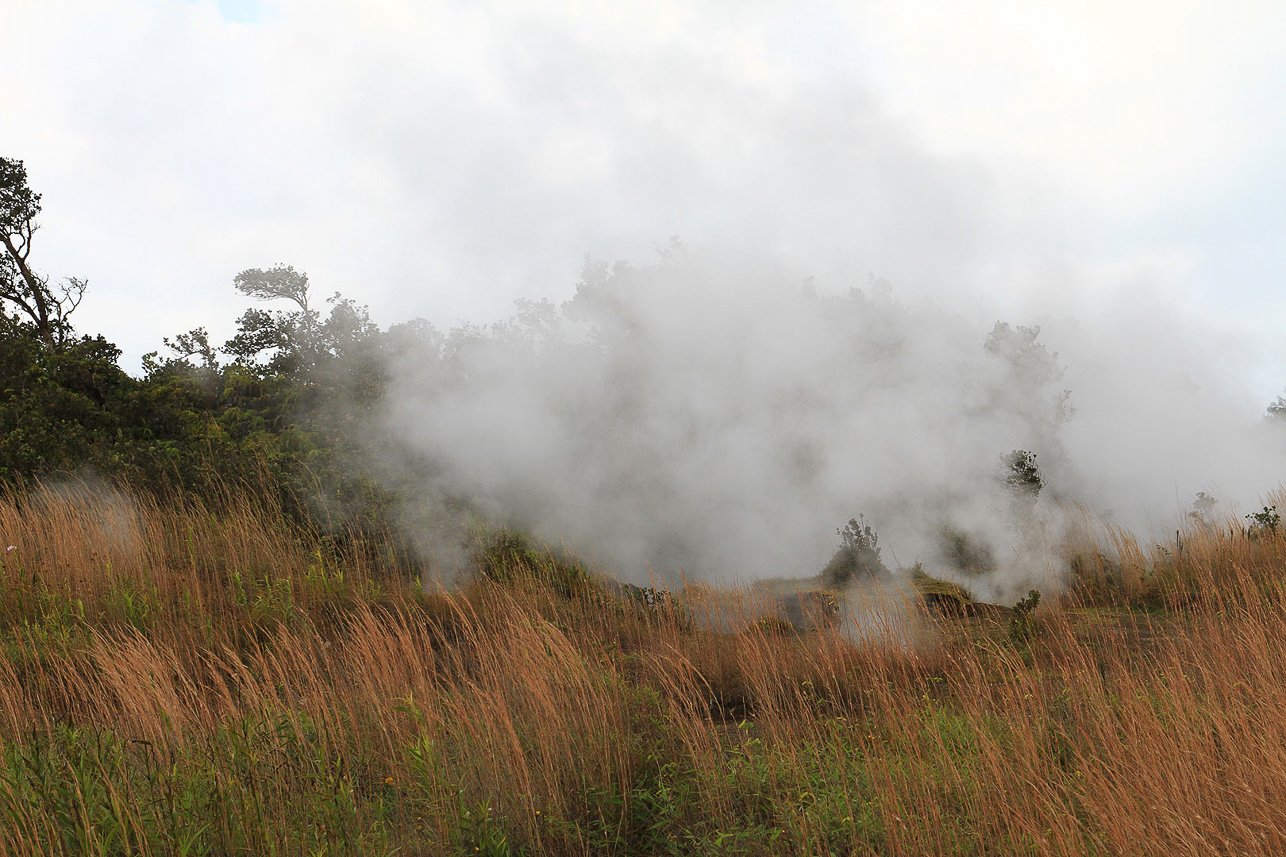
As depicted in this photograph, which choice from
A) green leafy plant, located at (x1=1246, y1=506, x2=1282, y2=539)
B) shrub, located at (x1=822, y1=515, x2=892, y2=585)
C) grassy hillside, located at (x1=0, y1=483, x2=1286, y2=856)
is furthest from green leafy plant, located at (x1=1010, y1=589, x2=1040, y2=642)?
green leafy plant, located at (x1=1246, y1=506, x2=1282, y2=539)

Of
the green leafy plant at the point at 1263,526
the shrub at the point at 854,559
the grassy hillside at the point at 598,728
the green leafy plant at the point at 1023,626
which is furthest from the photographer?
the green leafy plant at the point at 1263,526

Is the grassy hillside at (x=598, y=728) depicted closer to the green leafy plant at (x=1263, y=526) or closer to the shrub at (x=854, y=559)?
the shrub at (x=854, y=559)

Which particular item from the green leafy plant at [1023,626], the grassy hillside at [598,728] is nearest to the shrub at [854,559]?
the grassy hillside at [598,728]

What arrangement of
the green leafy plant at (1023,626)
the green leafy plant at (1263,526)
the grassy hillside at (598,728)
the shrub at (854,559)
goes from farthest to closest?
the green leafy plant at (1263,526)
the shrub at (854,559)
the green leafy plant at (1023,626)
the grassy hillside at (598,728)

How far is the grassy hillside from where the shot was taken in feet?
8.09

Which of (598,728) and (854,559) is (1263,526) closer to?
(854,559)

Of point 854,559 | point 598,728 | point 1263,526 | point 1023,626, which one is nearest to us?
point 598,728

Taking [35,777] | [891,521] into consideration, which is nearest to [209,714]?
[35,777]

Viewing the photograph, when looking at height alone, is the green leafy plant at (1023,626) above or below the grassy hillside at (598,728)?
below

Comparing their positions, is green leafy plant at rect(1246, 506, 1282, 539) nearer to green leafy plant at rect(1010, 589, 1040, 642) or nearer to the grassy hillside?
the grassy hillside

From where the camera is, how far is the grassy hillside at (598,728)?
2.47m

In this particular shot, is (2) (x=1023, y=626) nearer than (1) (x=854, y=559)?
Yes

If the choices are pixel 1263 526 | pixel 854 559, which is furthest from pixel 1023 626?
pixel 1263 526

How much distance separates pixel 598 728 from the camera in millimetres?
3463
